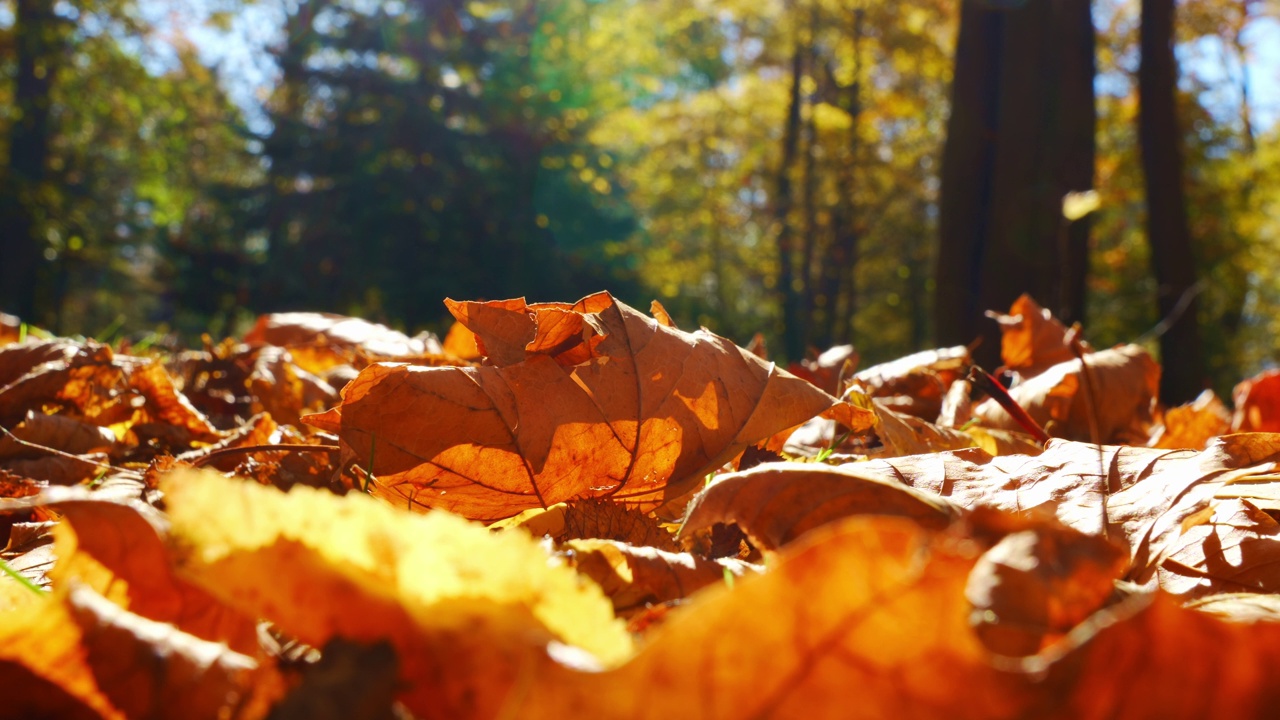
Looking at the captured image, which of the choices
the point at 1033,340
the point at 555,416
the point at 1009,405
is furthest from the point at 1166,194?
the point at 555,416

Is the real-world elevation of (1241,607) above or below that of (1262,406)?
above

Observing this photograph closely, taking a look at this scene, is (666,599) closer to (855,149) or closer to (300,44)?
(300,44)

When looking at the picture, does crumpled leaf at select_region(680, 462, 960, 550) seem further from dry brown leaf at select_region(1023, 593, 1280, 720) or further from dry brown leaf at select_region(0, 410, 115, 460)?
dry brown leaf at select_region(0, 410, 115, 460)

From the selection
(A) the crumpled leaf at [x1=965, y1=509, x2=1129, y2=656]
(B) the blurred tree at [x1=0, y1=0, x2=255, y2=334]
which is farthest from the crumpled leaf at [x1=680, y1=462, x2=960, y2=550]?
(B) the blurred tree at [x1=0, y1=0, x2=255, y2=334]

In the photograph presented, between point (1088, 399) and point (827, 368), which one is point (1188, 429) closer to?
point (1088, 399)

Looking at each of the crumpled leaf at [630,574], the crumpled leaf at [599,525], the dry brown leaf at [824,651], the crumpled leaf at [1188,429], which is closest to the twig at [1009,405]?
the crumpled leaf at [1188,429]

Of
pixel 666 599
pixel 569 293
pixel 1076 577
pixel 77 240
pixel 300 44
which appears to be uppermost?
pixel 300 44

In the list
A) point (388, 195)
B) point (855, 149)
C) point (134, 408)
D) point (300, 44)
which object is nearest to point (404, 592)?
point (134, 408)

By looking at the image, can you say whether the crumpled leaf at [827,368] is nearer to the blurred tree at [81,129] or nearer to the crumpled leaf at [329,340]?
the crumpled leaf at [329,340]
